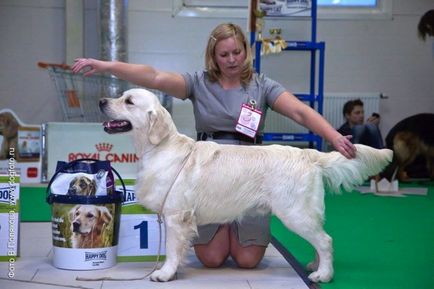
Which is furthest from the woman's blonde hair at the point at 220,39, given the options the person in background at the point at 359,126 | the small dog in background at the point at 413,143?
the small dog in background at the point at 413,143

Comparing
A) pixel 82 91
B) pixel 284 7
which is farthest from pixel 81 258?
pixel 284 7

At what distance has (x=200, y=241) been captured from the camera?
102 inches

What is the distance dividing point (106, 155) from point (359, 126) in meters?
2.59

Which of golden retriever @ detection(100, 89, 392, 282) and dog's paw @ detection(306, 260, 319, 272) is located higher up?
golden retriever @ detection(100, 89, 392, 282)

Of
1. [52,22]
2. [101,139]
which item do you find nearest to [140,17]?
[52,22]

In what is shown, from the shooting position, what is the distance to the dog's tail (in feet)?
7.39

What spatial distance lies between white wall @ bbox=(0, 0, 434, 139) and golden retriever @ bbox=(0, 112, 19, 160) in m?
0.83

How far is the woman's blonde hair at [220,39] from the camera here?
8.30ft

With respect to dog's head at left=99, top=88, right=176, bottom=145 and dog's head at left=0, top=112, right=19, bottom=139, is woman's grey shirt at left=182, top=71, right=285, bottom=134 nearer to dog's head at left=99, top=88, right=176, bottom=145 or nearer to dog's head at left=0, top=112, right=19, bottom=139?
dog's head at left=99, top=88, right=176, bottom=145

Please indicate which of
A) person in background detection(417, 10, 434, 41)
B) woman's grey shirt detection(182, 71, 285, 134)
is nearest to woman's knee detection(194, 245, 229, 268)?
woman's grey shirt detection(182, 71, 285, 134)

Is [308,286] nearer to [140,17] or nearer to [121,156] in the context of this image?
[121,156]

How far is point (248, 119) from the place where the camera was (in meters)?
2.56

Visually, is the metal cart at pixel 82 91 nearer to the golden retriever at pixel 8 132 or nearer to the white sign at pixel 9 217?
the golden retriever at pixel 8 132

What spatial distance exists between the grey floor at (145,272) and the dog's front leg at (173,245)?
36 mm
